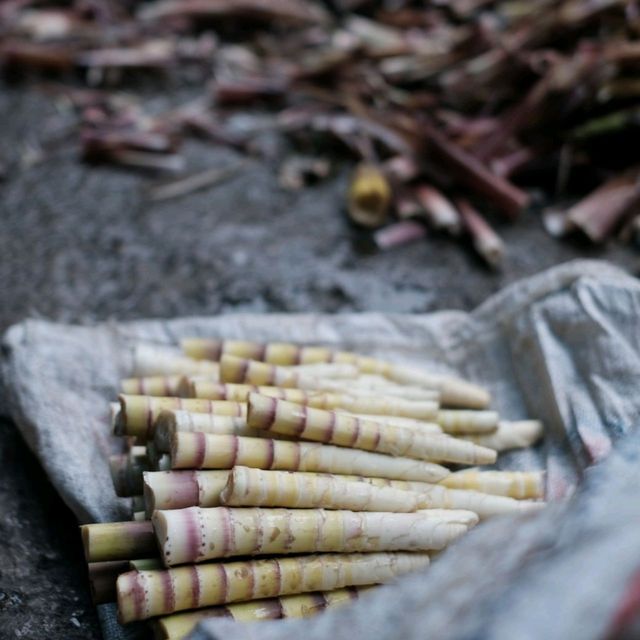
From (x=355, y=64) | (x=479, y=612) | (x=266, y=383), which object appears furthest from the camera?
(x=355, y=64)

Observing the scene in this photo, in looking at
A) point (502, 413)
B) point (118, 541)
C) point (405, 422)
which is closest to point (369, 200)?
point (502, 413)

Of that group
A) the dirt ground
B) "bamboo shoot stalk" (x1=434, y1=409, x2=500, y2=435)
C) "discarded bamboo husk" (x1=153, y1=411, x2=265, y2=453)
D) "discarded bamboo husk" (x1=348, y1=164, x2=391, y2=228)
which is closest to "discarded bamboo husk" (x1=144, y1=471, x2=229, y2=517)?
"discarded bamboo husk" (x1=153, y1=411, x2=265, y2=453)

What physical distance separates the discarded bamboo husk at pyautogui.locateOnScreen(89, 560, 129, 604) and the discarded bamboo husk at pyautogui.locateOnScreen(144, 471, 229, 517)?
5.4 inches

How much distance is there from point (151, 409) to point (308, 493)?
0.49m

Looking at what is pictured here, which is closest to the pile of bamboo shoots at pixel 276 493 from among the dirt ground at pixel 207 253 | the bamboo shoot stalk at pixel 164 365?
the bamboo shoot stalk at pixel 164 365

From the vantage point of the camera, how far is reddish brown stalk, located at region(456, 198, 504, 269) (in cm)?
352

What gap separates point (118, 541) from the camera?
6.01 ft

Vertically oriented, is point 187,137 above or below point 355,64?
below

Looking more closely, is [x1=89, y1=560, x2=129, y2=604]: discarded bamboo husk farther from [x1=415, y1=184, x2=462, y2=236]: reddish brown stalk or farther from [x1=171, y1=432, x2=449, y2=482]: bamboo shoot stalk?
[x1=415, y1=184, x2=462, y2=236]: reddish brown stalk

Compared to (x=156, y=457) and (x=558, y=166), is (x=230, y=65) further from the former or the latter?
(x=156, y=457)

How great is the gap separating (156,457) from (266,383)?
0.43m

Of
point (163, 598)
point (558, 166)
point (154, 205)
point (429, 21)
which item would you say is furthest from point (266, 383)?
point (429, 21)

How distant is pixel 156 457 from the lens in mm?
2016

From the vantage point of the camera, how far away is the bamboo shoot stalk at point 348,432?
195cm
